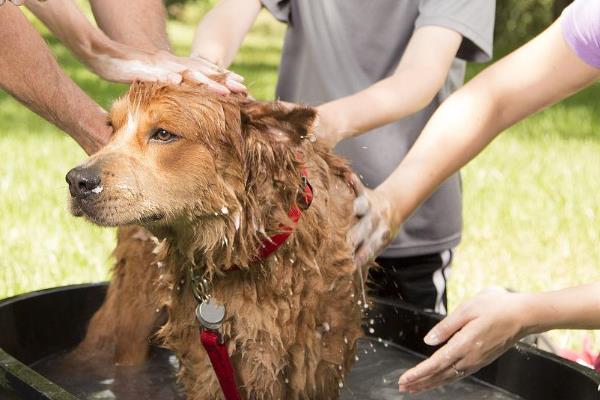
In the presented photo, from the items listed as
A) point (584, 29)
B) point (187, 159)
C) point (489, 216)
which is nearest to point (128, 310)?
point (187, 159)

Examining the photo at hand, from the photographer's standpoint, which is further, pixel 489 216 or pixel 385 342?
pixel 489 216

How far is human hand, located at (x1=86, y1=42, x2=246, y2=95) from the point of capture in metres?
3.12

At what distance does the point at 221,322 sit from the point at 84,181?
2.07 ft

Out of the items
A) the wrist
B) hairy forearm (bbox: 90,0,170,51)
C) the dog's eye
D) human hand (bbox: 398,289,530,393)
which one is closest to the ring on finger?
human hand (bbox: 398,289,530,393)

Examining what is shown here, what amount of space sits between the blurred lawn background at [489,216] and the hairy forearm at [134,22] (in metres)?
0.73

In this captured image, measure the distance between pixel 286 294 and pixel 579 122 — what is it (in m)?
10.0

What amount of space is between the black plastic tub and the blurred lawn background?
33cm

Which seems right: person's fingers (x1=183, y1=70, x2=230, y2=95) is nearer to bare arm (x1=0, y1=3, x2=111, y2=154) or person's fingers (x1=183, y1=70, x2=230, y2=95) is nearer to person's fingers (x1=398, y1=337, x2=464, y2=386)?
bare arm (x1=0, y1=3, x2=111, y2=154)

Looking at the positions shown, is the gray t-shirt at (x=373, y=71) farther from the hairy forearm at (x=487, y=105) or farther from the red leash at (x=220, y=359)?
the red leash at (x=220, y=359)

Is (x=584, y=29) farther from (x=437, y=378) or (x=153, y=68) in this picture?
(x=153, y=68)

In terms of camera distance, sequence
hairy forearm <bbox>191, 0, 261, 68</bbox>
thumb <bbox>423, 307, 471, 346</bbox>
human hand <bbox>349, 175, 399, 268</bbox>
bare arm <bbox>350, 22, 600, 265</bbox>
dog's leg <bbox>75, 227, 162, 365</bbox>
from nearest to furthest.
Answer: thumb <bbox>423, 307, 471, 346</bbox> < human hand <bbox>349, 175, 399, 268</bbox> < bare arm <bbox>350, 22, 600, 265</bbox> < dog's leg <bbox>75, 227, 162, 365</bbox> < hairy forearm <bbox>191, 0, 261, 68</bbox>

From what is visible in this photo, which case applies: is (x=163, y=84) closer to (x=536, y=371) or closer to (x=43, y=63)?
(x=43, y=63)

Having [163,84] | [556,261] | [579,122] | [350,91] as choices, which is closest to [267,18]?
[579,122]

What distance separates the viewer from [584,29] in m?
3.33
